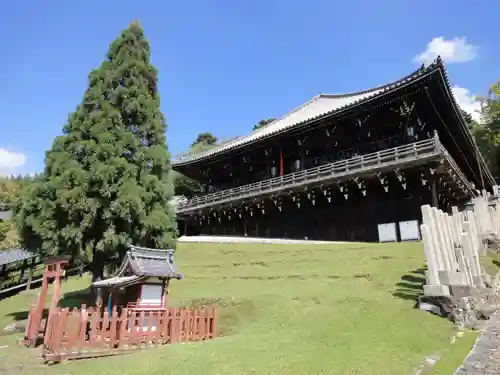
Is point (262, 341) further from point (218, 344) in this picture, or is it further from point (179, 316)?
point (179, 316)

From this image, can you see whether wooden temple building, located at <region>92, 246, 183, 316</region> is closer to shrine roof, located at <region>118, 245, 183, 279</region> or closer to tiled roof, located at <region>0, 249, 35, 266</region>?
shrine roof, located at <region>118, 245, 183, 279</region>

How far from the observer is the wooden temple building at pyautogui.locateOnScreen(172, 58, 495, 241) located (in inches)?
870

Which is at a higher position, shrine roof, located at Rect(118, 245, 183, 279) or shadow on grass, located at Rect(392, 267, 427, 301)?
shrine roof, located at Rect(118, 245, 183, 279)

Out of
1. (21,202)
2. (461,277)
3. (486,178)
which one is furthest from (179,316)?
(486,178)

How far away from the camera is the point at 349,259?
55.5 ft

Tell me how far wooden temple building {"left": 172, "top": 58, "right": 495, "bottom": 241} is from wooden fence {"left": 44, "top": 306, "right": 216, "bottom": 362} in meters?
16.0

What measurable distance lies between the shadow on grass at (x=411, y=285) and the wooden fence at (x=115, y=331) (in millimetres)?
5473

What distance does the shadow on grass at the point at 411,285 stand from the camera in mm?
10650

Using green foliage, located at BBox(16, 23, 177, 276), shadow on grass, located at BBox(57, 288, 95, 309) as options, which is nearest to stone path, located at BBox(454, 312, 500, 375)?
green foliage, located at BBox(16, 23, 177, 276)

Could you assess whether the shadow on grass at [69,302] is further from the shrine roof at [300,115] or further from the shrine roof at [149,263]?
the shrine roof at [300,115]

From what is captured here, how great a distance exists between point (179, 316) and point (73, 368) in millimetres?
2969

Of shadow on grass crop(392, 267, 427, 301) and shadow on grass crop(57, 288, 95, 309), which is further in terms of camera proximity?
shadow on grass crop(57, 288, 95, 309)

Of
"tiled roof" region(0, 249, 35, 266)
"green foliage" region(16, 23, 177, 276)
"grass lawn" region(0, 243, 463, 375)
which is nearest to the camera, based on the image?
"grass lawn" region(0, 243, 463, 375)

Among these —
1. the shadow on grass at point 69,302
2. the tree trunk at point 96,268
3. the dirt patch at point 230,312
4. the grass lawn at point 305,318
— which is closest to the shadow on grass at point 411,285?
the grass lawn at point 305,318
